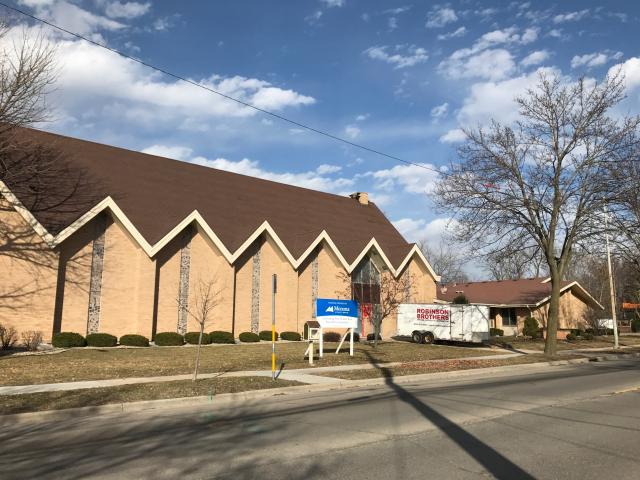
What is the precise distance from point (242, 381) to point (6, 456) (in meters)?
7.50

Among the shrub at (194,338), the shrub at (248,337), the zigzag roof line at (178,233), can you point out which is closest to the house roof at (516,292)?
the zigzag roof line at (178,233)

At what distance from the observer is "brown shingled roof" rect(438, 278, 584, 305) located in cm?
4488

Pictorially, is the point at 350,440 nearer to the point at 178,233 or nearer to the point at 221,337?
the point at 221,337

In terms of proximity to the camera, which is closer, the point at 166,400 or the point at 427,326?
the point at 166,400

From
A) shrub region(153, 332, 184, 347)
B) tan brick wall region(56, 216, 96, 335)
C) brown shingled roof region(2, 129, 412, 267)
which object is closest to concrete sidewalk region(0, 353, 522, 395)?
shrub region(153, 332, 184, 347)

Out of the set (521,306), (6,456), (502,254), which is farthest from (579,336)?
(6,456)

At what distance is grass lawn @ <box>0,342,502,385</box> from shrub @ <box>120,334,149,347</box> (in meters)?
1.51

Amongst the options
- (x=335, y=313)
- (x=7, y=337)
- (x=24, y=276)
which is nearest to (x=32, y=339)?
(x=7, y=337)

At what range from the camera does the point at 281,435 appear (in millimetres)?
7918

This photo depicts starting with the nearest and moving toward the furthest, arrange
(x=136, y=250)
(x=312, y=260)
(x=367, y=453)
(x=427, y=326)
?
(x=367, y=453) < (x=136, y=250) < (x=427, y=326) < (x=312, y=260)

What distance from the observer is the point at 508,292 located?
48219 mm

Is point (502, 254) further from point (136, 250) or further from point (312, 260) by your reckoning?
point (136, 250)

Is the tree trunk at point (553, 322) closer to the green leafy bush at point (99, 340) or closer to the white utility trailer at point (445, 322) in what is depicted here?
the white utility trailer at point (445, 322)

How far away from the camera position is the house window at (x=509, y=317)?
4647 cm
